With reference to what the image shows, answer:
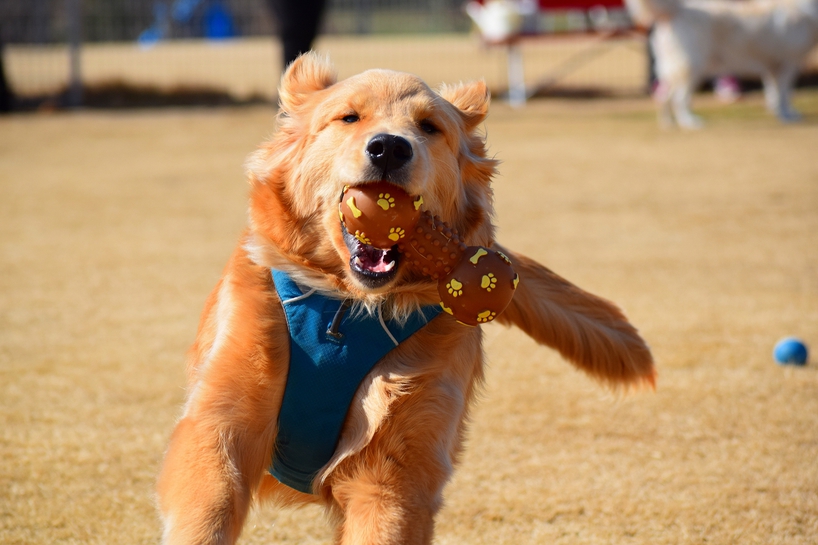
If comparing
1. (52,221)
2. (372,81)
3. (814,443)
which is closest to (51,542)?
(372,81)

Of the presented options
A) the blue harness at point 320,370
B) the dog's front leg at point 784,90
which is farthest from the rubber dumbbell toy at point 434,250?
the dog's front leg at point 784,90

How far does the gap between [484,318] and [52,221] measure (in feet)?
21.8

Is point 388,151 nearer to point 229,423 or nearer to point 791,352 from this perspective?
point 229,423

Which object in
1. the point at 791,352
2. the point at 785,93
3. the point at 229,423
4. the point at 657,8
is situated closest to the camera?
the point at 229,423

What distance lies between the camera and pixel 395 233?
2533 millimetres

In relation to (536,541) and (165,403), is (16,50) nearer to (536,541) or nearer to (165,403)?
(165,403)

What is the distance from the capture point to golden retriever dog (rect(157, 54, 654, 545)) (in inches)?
93.7

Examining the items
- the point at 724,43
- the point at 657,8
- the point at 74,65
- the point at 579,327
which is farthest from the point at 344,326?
the point at 74,65

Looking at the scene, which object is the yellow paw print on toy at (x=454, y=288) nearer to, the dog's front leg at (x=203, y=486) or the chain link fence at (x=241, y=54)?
the dog's front leg at (x=203, y=486)

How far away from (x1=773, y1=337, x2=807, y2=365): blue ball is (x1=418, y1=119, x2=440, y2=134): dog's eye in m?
2.77

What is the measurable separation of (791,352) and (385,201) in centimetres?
308

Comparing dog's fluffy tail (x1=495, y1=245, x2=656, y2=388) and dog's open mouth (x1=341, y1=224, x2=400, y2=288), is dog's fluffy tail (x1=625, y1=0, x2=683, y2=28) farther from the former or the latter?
dog's open mouth (x1=341, y1=224, x2=400, y2=288)

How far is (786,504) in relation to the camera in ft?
10.8

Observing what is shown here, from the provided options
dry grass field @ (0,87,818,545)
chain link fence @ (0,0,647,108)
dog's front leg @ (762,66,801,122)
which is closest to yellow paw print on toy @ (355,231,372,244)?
dry grass field @ (0,87,818,545)
